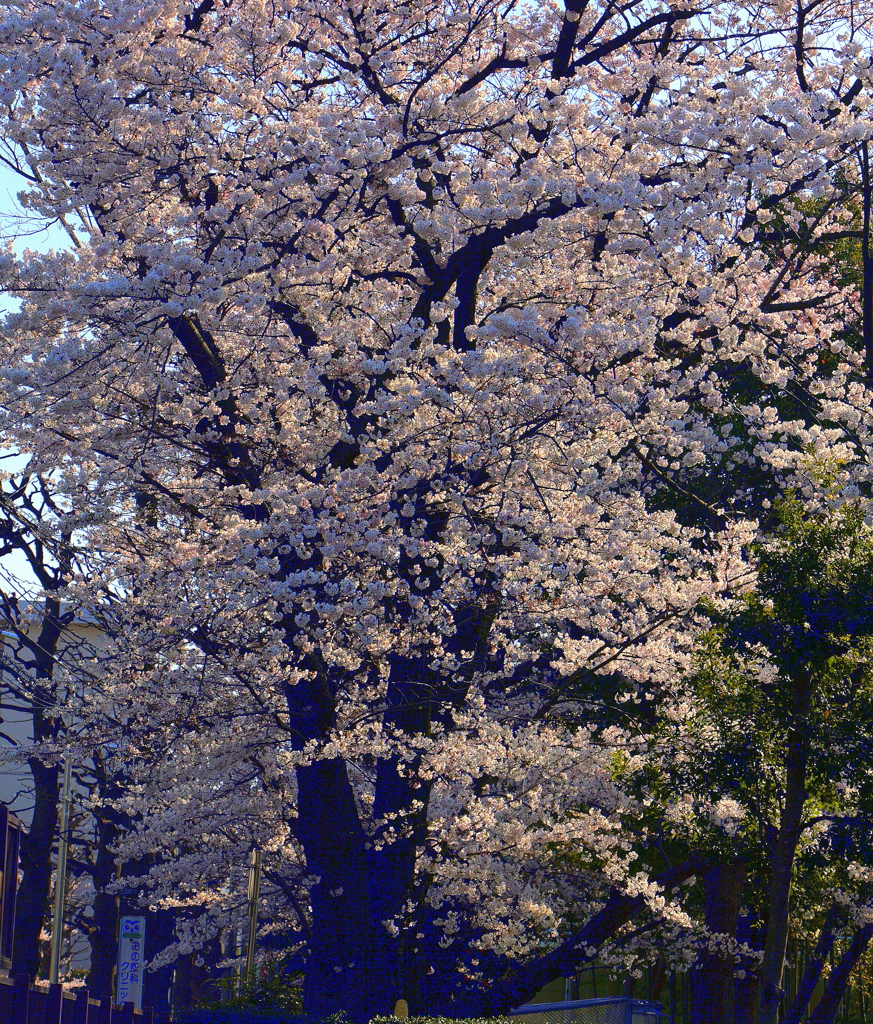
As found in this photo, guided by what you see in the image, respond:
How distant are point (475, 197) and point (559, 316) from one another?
1.41m

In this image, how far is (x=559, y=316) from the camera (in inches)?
438

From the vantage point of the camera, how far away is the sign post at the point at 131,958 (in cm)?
1470

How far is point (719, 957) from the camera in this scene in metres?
15.3

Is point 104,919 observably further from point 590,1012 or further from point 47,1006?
point 47,1006

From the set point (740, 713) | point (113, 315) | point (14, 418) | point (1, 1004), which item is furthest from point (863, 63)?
point (1, 1004)

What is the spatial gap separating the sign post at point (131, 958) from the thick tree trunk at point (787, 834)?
8213 millimetres

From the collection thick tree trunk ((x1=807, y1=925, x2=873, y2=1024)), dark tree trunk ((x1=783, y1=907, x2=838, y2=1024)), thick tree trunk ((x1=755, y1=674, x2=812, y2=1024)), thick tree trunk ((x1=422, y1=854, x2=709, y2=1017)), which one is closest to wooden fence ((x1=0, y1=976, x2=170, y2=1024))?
thick tree trunk ((x1=422, y1=854, x2=709, y2=1017))

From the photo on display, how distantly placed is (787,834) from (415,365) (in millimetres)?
5234

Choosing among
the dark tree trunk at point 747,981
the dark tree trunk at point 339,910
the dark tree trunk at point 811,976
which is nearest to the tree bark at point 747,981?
the dark tree trunk at point 747,981

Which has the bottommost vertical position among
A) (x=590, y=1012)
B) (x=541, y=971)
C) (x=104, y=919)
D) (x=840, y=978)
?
(x=590, y=1012)

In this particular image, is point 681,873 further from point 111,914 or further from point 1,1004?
point 111,914

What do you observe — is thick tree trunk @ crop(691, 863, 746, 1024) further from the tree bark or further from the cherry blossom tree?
the cherry blossom tree

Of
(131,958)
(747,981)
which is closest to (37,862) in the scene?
(131,958)

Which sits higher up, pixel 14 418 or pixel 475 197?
pixel 475 197
